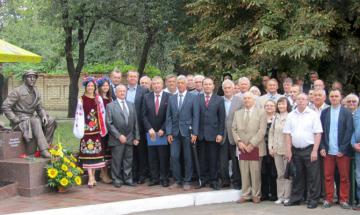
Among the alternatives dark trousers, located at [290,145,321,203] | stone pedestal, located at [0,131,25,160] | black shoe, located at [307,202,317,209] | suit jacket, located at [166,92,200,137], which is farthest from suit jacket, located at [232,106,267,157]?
stone pedestal, located at [0,131,25,160]

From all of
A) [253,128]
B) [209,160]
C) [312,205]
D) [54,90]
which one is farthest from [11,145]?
[54,90]

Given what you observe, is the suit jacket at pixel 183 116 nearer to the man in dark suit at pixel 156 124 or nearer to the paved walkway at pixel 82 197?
the man in dark suit at pixel 156 124

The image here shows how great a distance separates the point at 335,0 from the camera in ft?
41.1

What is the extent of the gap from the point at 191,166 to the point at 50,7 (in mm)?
12566

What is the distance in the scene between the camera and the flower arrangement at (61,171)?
29.5 ft

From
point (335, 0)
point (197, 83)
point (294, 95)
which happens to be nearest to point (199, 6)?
point (335, 0)

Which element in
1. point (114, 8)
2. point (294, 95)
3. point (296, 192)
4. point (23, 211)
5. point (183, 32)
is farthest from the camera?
point (114, 8)

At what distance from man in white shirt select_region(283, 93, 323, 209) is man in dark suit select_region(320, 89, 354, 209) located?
0.17 meters

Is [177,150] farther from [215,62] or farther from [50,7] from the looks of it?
[50,7]

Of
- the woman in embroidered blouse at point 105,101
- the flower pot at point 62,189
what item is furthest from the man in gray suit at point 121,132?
the flower pot at point 62,189

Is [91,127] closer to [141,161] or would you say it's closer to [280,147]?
[141,161]

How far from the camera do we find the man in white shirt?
27.6 ft

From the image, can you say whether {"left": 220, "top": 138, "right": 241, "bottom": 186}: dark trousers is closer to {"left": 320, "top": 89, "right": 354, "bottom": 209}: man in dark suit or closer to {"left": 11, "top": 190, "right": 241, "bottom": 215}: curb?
{"left": 11, "top": 190, "right": 241, "bottom": 215}: curb

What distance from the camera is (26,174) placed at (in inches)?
349
